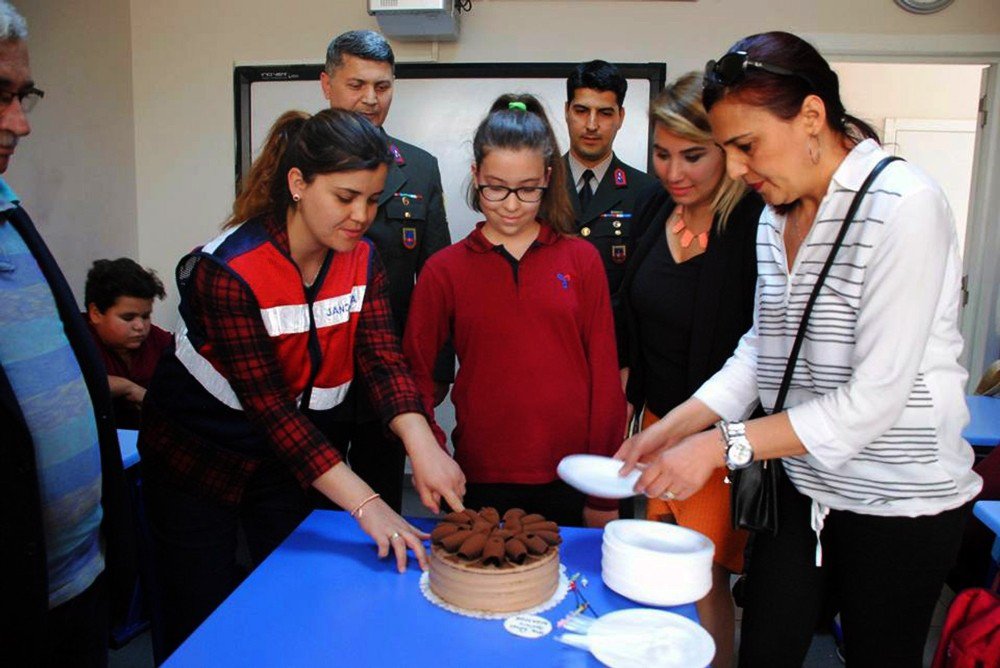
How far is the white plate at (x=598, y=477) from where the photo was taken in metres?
1.34

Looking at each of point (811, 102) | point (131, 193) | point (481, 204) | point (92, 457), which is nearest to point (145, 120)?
point (131, 193)

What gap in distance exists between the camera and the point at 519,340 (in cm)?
184

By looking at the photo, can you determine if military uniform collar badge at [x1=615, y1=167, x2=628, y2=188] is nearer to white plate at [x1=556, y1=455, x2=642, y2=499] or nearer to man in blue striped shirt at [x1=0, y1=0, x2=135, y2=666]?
white plate at [x1=556, y1=455, x2=642, y2=499]

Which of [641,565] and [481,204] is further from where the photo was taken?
[481,204]

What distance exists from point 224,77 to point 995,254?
3.97 meters

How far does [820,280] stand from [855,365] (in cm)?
15

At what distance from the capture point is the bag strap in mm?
1233

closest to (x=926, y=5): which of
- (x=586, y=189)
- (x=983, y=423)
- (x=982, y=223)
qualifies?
(x=982, y=223)

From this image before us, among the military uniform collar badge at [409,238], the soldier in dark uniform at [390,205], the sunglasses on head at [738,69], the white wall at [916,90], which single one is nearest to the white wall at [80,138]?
the soldier in dark uniform at [390,205]

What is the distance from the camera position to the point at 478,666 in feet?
3.45

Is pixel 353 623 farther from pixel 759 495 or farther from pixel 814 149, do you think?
pixel 814 149

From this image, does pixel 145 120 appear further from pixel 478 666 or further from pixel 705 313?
pixel 478 666

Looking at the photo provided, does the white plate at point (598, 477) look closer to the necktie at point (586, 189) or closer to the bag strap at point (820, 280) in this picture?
the bag strap at point (820, 280)

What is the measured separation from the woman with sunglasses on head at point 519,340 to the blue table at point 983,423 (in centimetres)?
111
